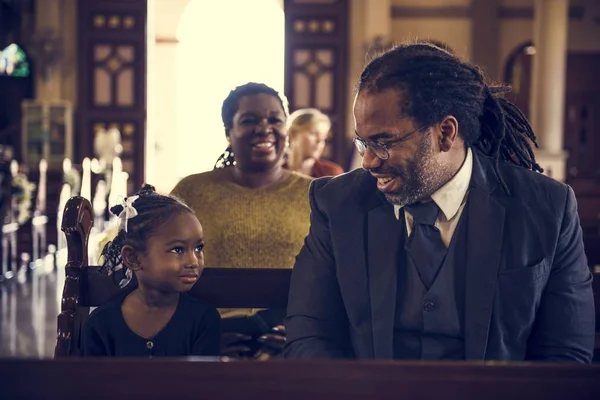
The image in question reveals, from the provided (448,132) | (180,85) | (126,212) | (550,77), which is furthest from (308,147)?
(180,85)

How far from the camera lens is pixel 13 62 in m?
17.1

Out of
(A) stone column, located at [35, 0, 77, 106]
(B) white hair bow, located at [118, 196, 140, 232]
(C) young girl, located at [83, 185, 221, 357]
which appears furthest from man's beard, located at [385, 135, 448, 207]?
(A) stone column, located at [35, 0, 77, 106]

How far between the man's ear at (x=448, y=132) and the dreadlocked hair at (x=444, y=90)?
0.06ft

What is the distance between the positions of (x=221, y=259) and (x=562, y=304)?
5.47 ft

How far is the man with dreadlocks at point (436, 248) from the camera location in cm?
190

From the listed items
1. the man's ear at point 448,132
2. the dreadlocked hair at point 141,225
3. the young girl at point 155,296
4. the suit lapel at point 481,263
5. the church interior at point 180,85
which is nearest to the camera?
the suit lapel at point 481,263

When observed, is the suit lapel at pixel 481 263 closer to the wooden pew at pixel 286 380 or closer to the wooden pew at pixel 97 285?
the wooden pew at pixel 97 285

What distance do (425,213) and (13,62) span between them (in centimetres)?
1636

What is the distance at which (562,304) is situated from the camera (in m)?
1.90

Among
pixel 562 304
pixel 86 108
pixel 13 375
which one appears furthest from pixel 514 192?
pixel 86 108

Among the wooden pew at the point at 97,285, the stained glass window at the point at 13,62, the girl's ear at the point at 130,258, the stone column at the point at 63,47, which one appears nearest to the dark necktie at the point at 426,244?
the wooden pew at the point at 97,285

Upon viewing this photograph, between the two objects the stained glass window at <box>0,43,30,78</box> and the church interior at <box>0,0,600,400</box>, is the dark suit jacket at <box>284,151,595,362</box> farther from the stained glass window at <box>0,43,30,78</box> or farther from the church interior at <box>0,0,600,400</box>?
the stained glass window at <box>0,43,30,78</box>

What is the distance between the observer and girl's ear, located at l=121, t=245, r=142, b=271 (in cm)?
250

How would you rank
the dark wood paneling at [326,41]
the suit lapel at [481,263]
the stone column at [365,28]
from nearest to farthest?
the suit lapel at [481,263] → the stone column at [365,28] → the dark wood paneling at [326,41]
